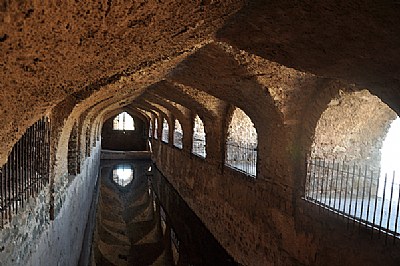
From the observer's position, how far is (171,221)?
11.9 metres

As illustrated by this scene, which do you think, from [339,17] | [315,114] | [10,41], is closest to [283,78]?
[315,114]

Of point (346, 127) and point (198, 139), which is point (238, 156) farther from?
point (346, 127)

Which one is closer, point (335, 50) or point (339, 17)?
point (339, 17)

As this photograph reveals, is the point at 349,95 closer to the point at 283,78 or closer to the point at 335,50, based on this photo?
the point at 283,78

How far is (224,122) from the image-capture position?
8.55 meters

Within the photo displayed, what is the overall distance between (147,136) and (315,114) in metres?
20.8

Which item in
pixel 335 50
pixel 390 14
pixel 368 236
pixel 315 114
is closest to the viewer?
pixel 390 14

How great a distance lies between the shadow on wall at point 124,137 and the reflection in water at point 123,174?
2.30 m

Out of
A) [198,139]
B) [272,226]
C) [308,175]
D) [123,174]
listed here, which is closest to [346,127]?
[308,175]

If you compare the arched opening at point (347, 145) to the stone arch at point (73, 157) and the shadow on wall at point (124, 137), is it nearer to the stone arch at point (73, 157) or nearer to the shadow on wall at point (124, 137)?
Answer: the stone arch at point (73, 157)

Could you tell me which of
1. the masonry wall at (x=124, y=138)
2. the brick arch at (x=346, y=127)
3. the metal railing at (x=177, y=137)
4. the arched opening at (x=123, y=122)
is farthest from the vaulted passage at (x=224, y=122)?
the arched opening at (x=123, y=122)

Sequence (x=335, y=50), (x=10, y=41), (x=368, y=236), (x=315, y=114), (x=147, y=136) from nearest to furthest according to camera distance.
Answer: (x=10, y=41) < (x=335, y=50) < (x=368, y=236) < (x=315, y=114) < (x=147, y=136)

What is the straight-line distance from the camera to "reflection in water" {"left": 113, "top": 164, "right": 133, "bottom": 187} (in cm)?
1937

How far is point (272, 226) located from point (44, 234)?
3.50 m
